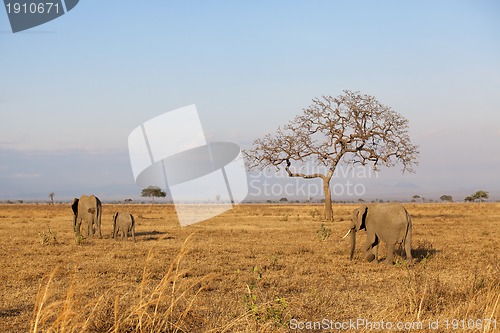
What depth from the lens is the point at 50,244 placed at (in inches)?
672

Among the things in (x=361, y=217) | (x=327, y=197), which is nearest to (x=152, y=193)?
(x=327, y=197)

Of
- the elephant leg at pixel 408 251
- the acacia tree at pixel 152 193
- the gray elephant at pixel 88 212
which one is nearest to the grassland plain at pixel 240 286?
the elephant leg at pixel 408 251

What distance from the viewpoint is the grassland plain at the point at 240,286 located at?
5.23 meters

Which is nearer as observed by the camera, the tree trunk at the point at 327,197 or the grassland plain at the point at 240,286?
the grassland plain at the point at 240,286

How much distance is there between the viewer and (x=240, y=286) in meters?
9.27

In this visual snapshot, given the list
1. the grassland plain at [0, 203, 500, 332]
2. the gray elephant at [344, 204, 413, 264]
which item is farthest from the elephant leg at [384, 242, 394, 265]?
the grassland plain at [0, 203, 500, 332]

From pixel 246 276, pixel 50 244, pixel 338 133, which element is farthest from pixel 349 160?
pixel 246 276

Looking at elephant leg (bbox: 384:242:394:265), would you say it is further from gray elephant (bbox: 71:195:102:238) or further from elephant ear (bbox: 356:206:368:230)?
gray elephant (bbox: 71:195:102:238)

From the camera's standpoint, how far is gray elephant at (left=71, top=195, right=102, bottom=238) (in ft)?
68.1

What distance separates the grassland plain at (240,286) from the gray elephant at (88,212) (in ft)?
5.40

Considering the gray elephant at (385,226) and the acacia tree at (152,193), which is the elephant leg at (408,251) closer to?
the gray elephant at (385,226)

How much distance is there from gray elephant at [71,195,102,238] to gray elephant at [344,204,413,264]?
11658mm

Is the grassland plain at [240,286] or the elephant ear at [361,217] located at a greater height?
the elephant ear at [361,217]

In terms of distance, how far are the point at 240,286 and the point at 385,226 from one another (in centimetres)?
487
